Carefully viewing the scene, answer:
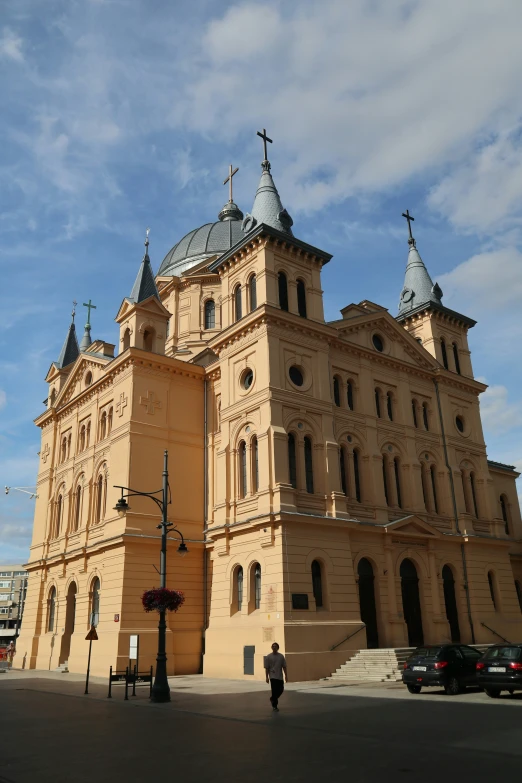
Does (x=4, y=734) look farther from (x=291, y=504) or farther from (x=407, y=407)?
(x=407, y=407)

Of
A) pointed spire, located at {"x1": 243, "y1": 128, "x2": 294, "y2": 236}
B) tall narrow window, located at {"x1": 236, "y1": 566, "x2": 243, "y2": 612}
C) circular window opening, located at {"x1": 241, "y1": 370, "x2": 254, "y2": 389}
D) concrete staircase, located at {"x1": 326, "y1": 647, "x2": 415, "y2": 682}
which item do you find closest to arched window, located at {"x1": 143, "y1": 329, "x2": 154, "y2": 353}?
circular window opening, located at {"x1": 241, "y1": 370, "x2": 254, "y2": 389}

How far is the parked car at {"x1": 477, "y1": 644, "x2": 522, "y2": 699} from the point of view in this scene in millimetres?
17891

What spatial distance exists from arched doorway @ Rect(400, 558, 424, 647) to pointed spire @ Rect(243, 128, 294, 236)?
18.1 m

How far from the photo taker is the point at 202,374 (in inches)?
1404

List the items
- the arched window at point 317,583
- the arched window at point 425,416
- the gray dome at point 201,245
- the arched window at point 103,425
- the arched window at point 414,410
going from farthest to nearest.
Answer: the gray dome at point 201,245, the arched window at point 425,416, the arched window at point 414,410, the arched window at point 103,425, the arched window at point 317,583

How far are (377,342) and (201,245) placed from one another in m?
17.0

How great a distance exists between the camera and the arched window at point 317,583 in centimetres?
2767

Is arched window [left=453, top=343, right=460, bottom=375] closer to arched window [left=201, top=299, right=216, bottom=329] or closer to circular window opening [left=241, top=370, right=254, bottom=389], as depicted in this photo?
arched window [left=201, top=299, right=216, bottom=329]

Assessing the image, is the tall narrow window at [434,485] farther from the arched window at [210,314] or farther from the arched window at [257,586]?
the arched window at [210,314]

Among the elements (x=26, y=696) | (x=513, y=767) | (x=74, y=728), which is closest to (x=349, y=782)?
(x=513, y=767)

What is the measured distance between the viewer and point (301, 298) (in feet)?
109

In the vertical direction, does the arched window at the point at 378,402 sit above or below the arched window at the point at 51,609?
above

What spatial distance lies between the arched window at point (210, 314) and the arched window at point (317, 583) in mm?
20030

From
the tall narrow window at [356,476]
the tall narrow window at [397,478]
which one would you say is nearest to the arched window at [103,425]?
the tall narrow window at [356,476]
